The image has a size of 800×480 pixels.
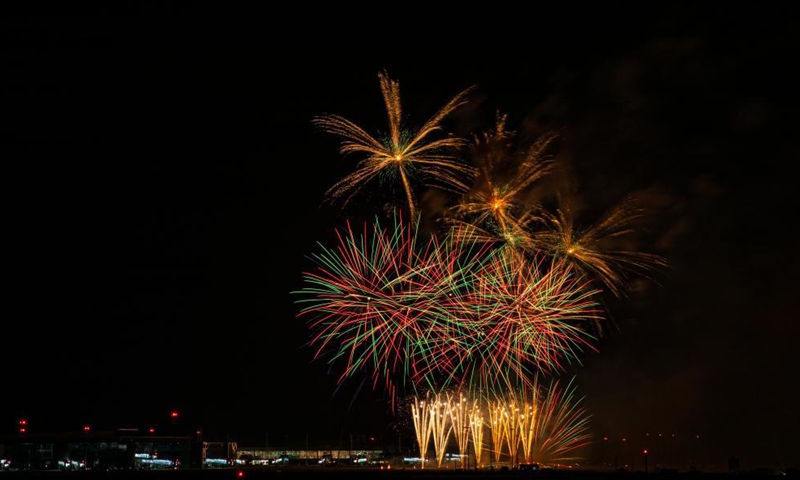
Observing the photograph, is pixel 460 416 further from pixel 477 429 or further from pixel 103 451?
pixel 103 451

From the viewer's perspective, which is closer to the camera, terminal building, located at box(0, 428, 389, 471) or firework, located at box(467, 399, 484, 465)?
firework, located at box(467, 399, 484, 465)

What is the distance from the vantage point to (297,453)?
116125mm

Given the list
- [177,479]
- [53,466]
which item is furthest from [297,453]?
[177,479]

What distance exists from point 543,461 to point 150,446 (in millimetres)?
48936

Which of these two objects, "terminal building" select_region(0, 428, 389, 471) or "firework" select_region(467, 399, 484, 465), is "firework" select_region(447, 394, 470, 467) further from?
"terminal building" select_region(0, 428, 389, 471)

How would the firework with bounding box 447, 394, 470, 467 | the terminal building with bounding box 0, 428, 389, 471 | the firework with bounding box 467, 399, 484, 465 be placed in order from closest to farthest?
the firework with bounding box 447, 394, 470, 467 → the firework with bounding box 467, 399, 484, 465 → the terminal building with bounding box 0, 428, 389, 471

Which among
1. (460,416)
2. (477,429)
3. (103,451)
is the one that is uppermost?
(460,416)

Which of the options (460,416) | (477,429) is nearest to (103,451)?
(477,429)

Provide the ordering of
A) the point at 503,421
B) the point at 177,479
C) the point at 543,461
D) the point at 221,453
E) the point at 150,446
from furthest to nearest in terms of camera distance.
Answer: the point at 221,453 < the point at 150,446 < the point at 543,461 < the point at 503,421 < the point at 177,479

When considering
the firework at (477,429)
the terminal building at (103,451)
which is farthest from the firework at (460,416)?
the terminal building at (103,451)

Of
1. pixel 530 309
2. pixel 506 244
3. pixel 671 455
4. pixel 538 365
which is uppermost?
pixel 506 244

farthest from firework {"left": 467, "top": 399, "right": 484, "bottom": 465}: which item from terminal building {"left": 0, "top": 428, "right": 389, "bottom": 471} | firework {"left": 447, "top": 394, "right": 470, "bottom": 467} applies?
terminal building {"left": 0, "top": 428, "right": 389, "bottom": 471}

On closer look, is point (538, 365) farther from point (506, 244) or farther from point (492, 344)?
point (506, 244)

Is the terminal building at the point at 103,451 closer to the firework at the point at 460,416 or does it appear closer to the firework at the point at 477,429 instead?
the firework at the point at 477,429
